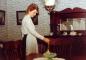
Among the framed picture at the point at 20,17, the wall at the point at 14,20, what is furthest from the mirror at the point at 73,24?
the framed picture at the point at 20,17

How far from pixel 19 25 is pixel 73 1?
1173mm

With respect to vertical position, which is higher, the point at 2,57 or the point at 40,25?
the point at 40,25

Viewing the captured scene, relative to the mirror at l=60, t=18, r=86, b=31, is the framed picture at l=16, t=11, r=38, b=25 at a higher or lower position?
higher

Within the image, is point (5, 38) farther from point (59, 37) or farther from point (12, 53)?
point (59, 37)

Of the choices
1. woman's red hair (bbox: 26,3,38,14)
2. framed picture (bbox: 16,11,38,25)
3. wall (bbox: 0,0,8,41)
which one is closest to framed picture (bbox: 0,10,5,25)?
wall (bbox: 0,0,8,41)

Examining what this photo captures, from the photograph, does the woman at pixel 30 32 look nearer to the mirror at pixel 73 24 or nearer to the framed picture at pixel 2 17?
the framed picture at pixel 2 17

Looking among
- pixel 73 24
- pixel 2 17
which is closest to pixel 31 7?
pixel 2 17

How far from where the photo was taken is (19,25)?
528 centimetres

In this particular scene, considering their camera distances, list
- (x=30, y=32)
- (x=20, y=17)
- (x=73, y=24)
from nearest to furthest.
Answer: (x=30, y=32), (x=20, y=17), (x=73, y=24)

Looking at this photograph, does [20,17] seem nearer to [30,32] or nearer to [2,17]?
[2,17]

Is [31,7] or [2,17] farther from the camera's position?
[2,17]

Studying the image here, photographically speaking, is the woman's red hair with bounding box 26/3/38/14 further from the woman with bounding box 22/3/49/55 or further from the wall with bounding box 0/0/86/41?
the wall with bounding box 0/0/86/41

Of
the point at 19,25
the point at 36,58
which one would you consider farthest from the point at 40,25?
the point at 36,58

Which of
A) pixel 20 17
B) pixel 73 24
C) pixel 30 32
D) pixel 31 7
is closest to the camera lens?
pixel 30 32
